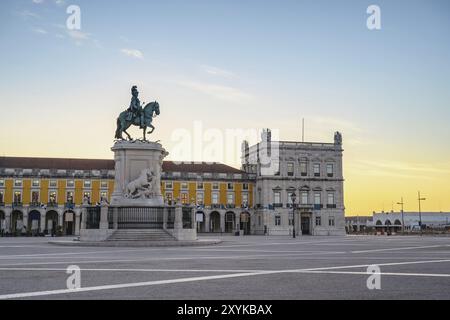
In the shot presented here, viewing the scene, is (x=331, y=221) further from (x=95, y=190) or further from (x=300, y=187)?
(x=95, y=190)

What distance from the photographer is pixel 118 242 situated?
89.2 ft

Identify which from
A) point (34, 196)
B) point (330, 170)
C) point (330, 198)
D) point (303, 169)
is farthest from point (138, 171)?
point (330, 170)

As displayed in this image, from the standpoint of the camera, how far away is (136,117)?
114 feet

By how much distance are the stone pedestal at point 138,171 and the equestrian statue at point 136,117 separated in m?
1.20

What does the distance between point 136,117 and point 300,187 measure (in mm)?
49457

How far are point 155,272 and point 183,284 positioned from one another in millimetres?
2482

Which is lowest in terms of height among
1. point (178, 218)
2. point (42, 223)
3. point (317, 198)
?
point (42, 223)

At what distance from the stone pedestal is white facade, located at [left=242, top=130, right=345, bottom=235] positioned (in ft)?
152

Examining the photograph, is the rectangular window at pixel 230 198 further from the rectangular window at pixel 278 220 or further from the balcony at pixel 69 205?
the balcony at pixel 69 205

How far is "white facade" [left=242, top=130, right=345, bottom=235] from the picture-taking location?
79250 millimetres

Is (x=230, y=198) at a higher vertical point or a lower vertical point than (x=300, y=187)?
lower

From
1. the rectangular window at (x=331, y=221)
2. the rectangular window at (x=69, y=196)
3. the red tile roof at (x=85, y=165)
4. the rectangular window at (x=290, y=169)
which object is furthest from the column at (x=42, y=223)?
the rectangular window at (x=331, y=221)
